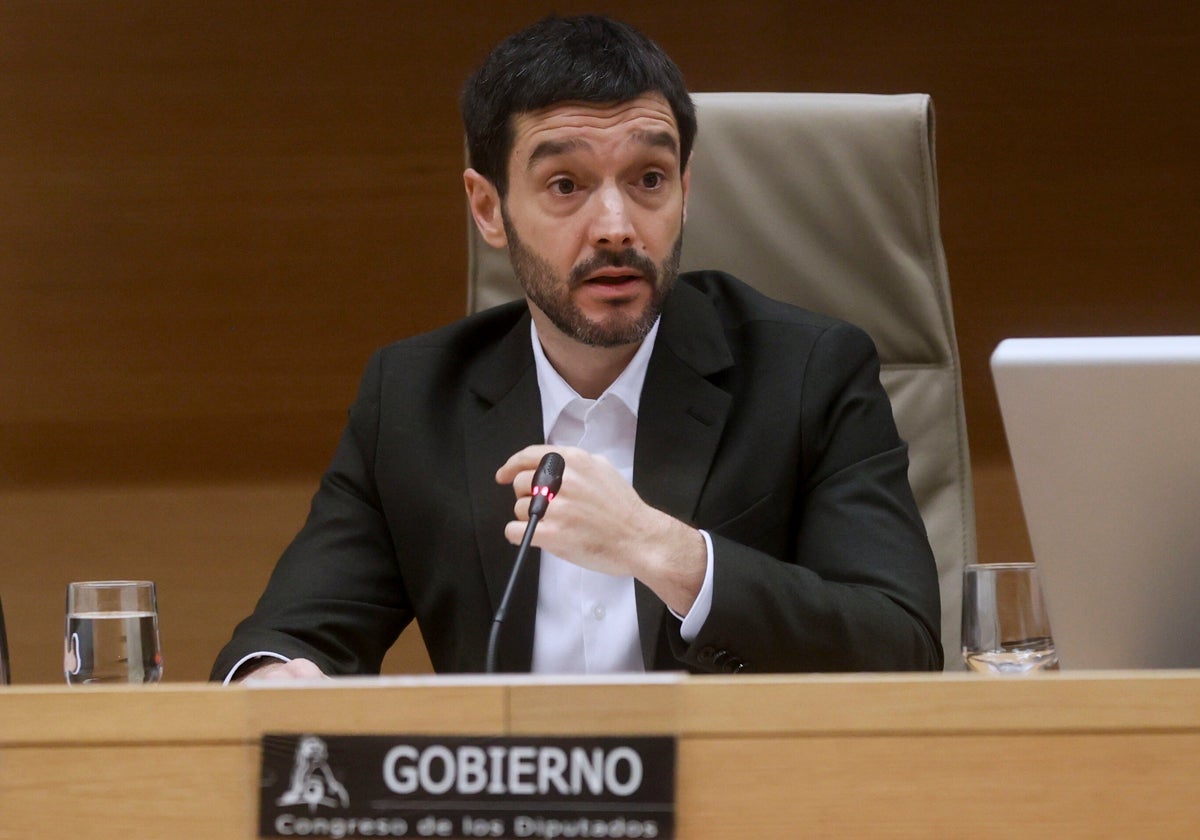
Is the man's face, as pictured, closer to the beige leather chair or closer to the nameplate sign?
the beige leather chair

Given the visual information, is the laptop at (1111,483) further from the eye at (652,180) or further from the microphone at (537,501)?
the eye at (652,180)

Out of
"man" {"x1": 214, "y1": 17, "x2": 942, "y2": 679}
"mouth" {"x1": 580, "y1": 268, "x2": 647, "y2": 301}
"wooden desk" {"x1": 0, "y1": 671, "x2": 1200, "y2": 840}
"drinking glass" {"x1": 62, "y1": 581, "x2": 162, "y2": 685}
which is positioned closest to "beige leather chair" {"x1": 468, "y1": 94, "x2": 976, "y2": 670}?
"man" {"x1": 214, "y1": 17, "x2": 942, "y2": 679}

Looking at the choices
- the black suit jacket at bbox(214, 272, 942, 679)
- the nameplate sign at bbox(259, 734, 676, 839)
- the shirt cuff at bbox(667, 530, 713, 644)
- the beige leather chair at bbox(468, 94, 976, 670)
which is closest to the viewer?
the nameplate sign at bbox(259, 734, 676, 839)

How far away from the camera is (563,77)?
1.53m

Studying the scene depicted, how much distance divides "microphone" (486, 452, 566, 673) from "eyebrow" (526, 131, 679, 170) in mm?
499

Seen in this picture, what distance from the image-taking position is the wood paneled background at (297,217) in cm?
249

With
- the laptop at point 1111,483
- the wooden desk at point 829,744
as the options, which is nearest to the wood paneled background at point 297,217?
the laptop at point 1111,483

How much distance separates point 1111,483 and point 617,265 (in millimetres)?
842

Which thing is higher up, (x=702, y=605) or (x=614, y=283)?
(x=614, y=283)

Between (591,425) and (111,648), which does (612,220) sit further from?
(111,648)

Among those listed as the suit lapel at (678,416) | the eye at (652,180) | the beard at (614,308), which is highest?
the eye at (652,180)

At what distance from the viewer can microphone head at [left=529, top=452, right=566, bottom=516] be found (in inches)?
41.3

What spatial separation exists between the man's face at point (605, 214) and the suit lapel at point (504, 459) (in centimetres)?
9

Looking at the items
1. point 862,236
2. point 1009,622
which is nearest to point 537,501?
point 1009,622
